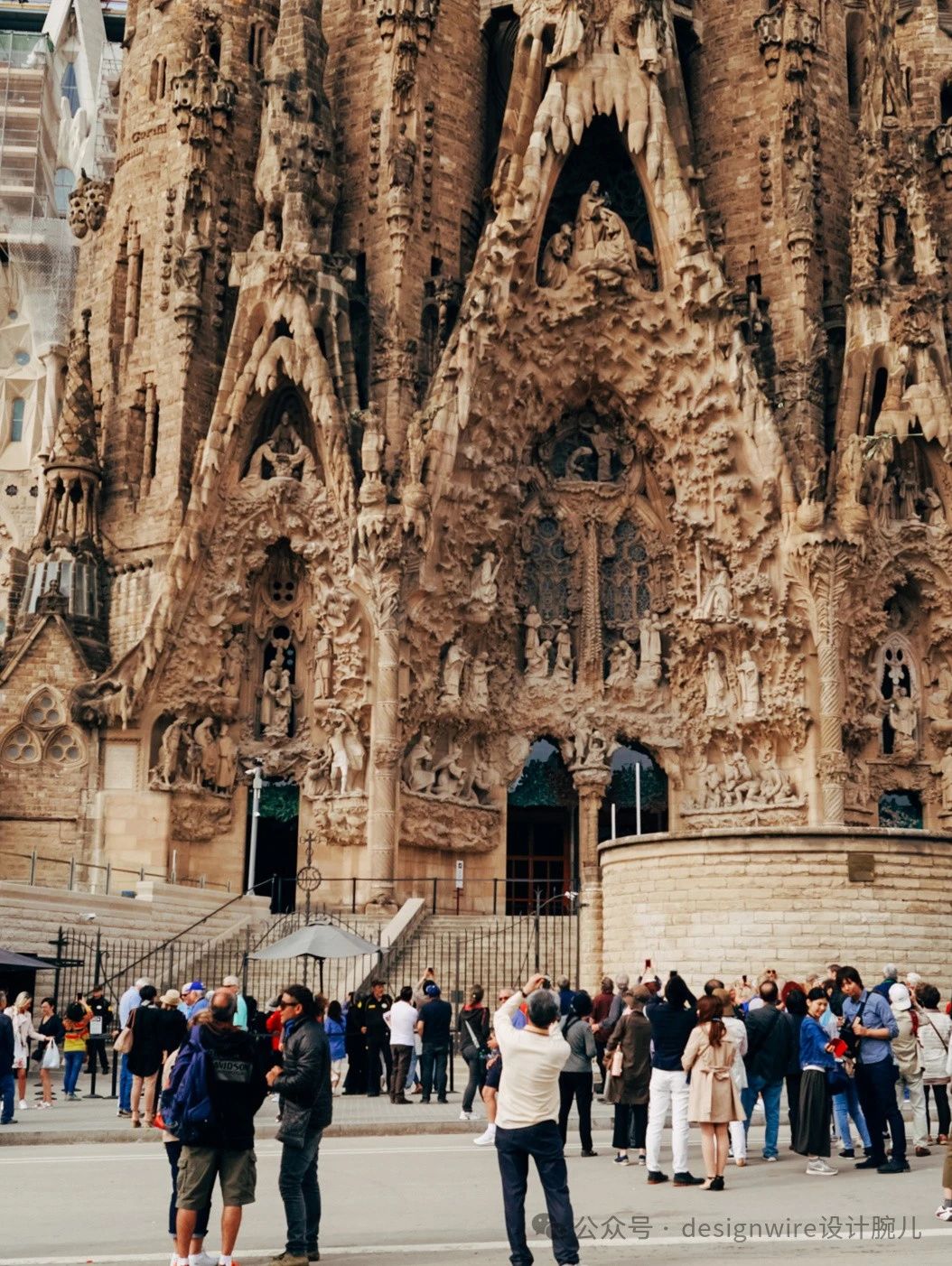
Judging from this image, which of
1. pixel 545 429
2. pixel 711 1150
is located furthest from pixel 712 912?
pixel 545 429

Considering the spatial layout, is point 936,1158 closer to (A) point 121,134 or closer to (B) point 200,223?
(B) point 200,223

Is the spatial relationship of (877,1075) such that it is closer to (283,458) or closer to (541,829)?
(283,458)

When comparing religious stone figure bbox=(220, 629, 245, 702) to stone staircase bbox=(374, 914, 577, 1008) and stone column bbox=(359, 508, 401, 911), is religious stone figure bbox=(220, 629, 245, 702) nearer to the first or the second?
stone column bbox=(359, 508, 401, 911)

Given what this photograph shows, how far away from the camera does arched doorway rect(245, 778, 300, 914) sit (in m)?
34.7

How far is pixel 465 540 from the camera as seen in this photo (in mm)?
34656

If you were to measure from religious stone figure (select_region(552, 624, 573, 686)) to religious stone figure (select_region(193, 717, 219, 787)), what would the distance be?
7.66 metres

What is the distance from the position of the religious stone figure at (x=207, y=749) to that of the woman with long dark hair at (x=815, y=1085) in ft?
72.6

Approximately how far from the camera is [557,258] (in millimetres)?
36062

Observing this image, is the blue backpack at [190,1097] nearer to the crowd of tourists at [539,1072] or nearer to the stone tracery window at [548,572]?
the crowd of tourists at [539,1072]

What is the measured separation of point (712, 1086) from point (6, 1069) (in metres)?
7.56

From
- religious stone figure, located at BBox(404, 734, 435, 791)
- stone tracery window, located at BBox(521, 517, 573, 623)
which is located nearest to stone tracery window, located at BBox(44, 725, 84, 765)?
religious stone figure, located at BBox(404, 734, 435, 791)

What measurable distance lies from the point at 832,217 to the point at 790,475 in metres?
7.61

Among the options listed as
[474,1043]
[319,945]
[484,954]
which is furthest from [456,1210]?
[484,954]

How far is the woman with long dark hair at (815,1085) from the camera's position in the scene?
1210 cm
